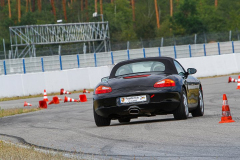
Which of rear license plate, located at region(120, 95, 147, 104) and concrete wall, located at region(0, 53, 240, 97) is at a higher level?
rear license plate, located at region(120, 95, 147, 104)

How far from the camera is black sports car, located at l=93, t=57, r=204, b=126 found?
10.9 meters

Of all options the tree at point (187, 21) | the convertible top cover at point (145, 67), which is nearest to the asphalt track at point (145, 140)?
the convertible top cover at point (145, 67)

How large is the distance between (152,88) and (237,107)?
14.7 feet

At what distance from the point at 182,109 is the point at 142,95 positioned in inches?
36.4

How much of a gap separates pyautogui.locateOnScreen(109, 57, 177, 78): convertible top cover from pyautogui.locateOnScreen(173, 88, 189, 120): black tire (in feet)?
1.96

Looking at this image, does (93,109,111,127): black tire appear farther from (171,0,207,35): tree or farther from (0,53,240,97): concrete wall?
(171,0,207,35): tree

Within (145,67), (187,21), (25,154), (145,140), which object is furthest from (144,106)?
(187,21)

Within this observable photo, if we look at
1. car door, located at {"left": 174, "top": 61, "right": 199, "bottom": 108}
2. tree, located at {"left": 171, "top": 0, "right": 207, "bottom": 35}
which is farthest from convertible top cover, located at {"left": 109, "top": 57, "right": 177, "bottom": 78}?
tree, located at {"left": 171, "top": 0, "right": 207, "bottom": 35}

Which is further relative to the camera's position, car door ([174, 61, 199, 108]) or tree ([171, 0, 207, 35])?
tree ([171, 0, 207, 35])

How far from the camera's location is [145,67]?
480 inches

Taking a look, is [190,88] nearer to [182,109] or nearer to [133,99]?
[182,109]

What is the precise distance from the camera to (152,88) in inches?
431

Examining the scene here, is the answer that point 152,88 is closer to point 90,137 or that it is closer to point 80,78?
point 90,137

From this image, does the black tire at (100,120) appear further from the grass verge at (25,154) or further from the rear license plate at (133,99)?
the grass verge at (25,154)
